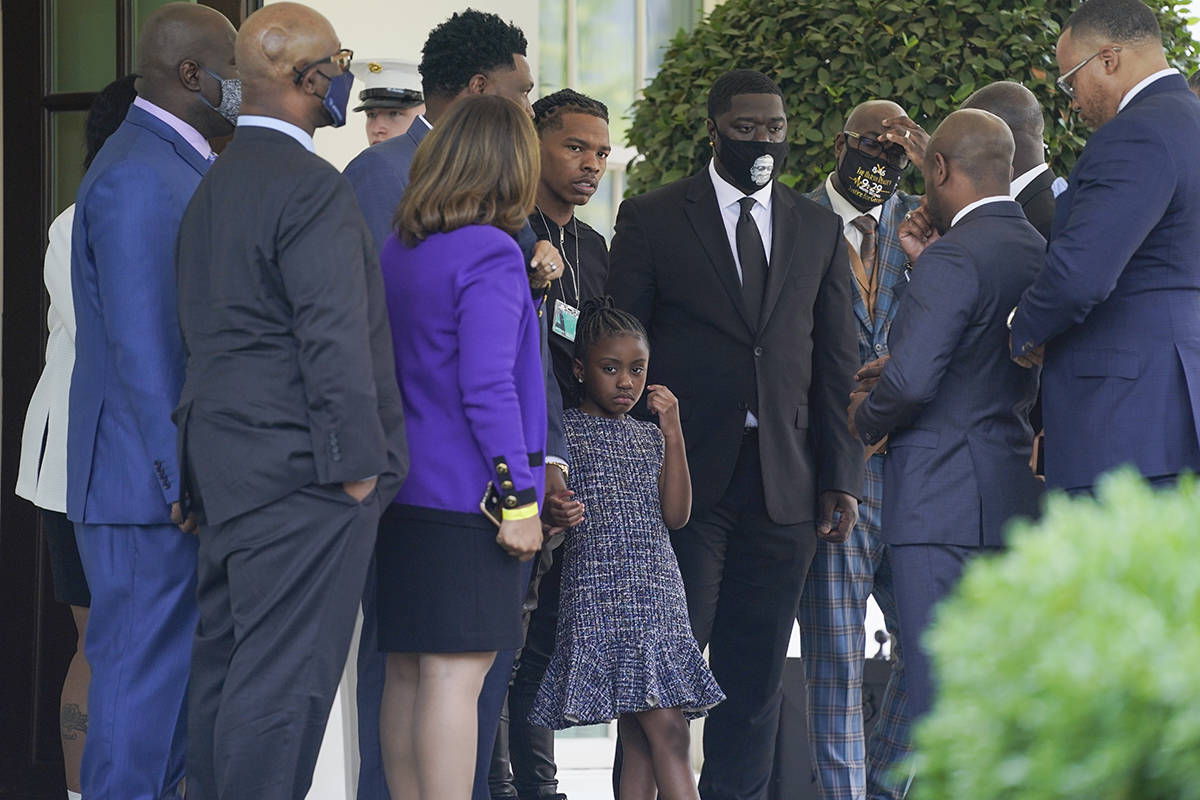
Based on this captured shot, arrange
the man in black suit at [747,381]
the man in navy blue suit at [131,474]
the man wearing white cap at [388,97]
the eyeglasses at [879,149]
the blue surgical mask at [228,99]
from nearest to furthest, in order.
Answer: the man in navy blue suit at [131,474] → the blue surgical mask at [228,99] → the man in black suit at [747,381] → the eyeglasses at [879,149] → the man wearing white cap at [388,97]

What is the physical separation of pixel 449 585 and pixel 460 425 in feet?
1.19

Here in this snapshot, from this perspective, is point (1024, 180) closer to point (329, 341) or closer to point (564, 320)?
point (564, 320)

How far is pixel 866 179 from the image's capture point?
15.1 ft

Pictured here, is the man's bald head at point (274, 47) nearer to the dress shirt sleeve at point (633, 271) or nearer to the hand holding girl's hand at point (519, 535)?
the hand holding girl's hand at point (519, 535)

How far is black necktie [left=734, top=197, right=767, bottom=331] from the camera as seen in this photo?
4285mm

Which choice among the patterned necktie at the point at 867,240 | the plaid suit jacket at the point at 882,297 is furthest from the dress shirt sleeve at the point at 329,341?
the patterned necktie at the point at 867,240

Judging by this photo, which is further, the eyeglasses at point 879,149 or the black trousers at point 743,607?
the eyeglasses at point 879,149

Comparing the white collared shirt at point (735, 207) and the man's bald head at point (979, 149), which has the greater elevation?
the man's bald head at point (979, 149)


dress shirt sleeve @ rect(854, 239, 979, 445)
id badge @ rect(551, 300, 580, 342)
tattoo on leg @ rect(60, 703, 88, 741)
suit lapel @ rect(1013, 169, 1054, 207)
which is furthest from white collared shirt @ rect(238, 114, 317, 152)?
suit lapel @ rect(1013, 169, 1054, 207)

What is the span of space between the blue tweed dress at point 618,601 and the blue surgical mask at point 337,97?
3.79 feet

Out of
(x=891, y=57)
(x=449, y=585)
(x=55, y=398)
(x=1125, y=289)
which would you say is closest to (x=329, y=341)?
(x=449, y=585)

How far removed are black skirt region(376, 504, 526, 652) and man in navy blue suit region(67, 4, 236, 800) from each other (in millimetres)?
483

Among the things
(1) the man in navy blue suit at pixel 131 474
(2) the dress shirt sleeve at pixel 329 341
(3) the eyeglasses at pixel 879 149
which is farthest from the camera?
(3) the eyeglasses at pixel 879 149

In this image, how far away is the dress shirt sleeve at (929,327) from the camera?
3484 mm
